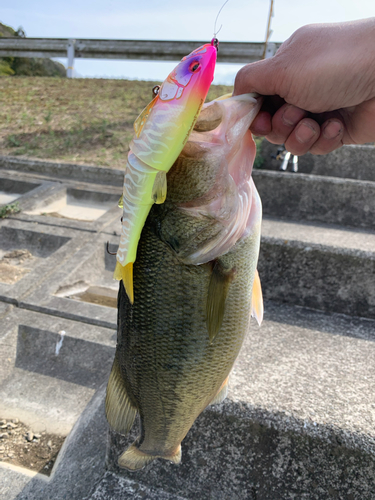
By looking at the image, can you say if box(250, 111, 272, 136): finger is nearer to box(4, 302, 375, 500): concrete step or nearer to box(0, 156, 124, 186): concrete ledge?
box(4, 302, 375, 500): concrete step

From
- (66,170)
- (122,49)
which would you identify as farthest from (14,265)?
(122,49)

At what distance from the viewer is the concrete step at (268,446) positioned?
1714mm

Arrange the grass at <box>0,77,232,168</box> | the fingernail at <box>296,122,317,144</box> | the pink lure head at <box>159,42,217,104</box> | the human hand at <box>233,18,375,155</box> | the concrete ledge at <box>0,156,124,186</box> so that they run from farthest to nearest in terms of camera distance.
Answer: the grass at <box>0,77,232,168</box> < the concrete ledge at <box>0,156,124,186</box> < the fingernail at <box>296,122,317,144</box> < the human hand at <box>233,18,375,155</box> < the pink lure head at <box>159,42,217,104</box>

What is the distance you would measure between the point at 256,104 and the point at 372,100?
665mm

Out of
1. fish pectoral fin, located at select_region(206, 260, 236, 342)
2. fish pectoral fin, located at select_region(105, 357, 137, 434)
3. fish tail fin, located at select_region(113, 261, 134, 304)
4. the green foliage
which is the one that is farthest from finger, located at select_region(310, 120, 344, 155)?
the green foliage

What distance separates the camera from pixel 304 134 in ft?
5.79

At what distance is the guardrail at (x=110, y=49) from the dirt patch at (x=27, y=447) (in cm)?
1182

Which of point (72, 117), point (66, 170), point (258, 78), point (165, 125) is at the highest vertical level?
point (72, 117)

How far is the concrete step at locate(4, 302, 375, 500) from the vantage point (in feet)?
5.62

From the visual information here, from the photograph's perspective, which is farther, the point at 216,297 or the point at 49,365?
the point at 49,365

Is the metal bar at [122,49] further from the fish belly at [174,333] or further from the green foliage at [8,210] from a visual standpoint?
the fish belly at [174,333]

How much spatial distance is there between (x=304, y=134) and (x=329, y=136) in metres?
0.14

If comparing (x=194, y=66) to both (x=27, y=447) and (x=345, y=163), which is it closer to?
(x=27, y=447)

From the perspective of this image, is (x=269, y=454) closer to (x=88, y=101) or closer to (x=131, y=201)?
(x=131, y=201)
